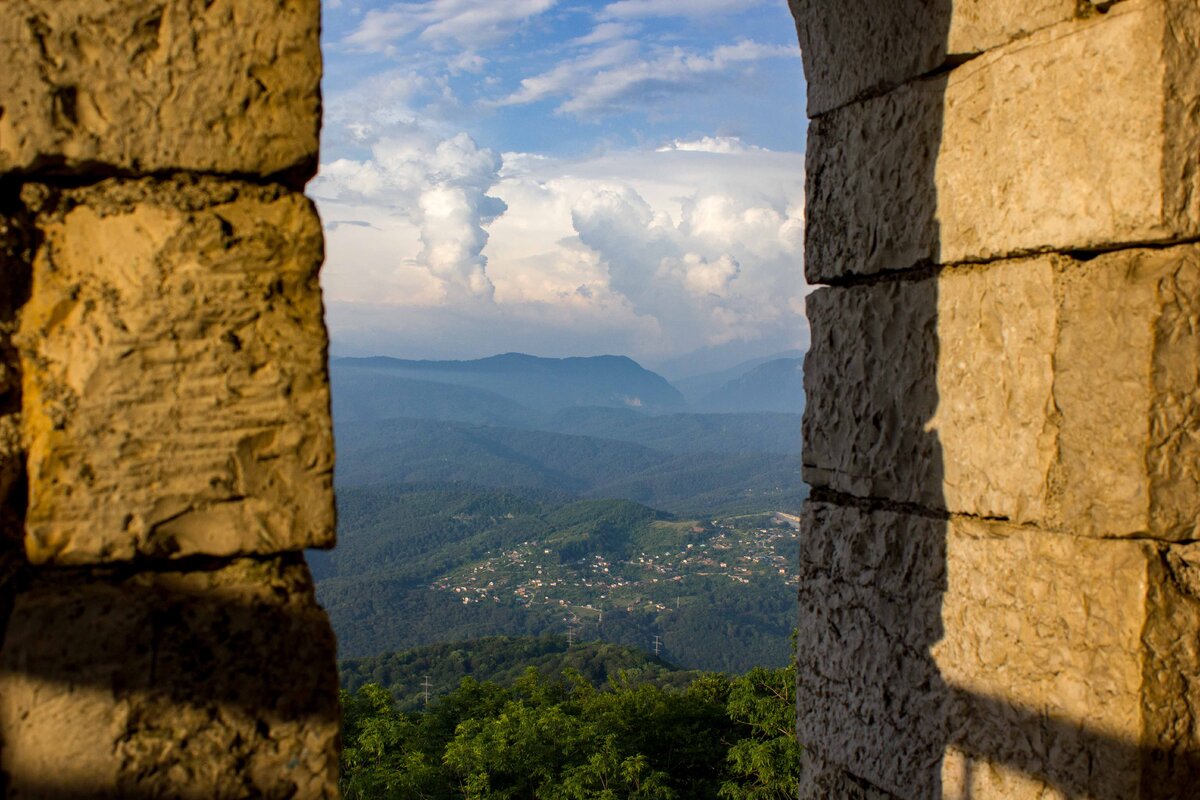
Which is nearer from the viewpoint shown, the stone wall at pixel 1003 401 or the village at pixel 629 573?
the stone wall at pixel 1003 401

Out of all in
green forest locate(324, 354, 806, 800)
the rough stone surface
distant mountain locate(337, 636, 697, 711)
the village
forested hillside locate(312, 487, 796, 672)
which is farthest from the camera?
the village

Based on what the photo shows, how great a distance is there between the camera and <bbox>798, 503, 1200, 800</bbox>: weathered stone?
2264mm

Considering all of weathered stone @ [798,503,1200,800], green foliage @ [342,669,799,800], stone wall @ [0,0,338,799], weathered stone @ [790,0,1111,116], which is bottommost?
green foliage @ [342,669,799,800]

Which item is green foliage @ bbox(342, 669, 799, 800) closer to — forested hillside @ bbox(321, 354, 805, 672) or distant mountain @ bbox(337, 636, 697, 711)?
distant mountain @ bbox(337, 636, 697, 711)

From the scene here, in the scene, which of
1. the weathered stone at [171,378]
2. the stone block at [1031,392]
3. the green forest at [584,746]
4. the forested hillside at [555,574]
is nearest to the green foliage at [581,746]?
the green forest at [584,746]

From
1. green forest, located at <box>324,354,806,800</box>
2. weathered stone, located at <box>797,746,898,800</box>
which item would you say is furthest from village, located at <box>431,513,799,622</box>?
weathered stone, located at <box>797,746,898,800</box>

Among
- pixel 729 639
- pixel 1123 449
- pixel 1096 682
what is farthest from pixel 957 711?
pixel 729 639

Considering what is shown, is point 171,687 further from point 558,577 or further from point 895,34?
point 558,577

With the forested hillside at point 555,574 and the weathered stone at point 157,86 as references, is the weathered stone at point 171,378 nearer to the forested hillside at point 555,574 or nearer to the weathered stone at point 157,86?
the weathered stone at point 157,86

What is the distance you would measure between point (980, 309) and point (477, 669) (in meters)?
40.9

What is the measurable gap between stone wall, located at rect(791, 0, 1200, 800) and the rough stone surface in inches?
71.1

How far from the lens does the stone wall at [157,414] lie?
1.53 m

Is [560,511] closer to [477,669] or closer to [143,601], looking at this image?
[477,669]

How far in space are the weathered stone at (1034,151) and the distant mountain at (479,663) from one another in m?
32.7
